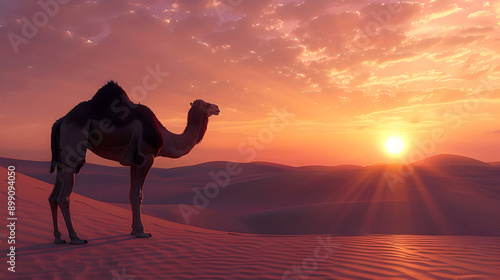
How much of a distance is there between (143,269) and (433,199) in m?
16.6

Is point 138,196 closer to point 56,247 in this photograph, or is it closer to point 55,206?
point 55,206

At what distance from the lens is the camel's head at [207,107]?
24.4ft

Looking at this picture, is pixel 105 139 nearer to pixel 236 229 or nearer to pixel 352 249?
pixel 352 249

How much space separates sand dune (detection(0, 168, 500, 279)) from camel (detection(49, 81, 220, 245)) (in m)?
0.58

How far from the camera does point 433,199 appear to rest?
16828mm

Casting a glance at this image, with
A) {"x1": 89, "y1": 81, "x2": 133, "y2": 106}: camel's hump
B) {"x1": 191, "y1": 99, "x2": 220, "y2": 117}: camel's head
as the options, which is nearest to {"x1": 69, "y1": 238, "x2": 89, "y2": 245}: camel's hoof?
{"x1": 89, "y1": 81, "x2": 133, "y2": 106}: camel's hump

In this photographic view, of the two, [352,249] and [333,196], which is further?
[333,196]

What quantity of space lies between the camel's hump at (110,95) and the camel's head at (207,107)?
4.90 feet

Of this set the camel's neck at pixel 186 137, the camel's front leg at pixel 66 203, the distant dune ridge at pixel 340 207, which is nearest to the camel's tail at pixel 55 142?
the camel's front leg at pixel 66 203

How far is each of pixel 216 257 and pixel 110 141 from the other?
291 cm

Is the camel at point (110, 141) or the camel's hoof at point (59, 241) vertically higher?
the camel at point (110, 141)

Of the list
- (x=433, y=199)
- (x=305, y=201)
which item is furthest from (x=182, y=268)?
(x=305, y=201)

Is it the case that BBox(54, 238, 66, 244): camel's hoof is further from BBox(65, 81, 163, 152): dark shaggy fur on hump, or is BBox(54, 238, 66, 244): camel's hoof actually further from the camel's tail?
BBox(65, 81, 163, 152): dark shaggy fur on hump

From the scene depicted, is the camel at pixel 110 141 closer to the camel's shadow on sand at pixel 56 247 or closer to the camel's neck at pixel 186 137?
the camel's neck at pixel 186 137
